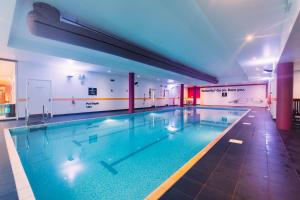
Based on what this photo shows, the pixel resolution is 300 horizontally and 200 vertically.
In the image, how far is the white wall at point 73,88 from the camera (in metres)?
6.64

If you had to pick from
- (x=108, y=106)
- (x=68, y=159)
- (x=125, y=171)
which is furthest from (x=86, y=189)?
(x=108, y=106)

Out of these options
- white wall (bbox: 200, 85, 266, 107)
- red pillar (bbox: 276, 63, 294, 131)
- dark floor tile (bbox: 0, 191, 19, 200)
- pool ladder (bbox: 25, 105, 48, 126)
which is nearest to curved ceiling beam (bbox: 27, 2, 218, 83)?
dark floor tile (bbox: 0, 191, 19, 200)

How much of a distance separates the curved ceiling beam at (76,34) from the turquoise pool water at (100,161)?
8.37ft

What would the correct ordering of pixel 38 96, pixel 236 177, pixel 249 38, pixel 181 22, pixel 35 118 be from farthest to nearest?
pixel 38 96 → pixel 35 118 → pixel 249 38 → pixel 181 22 → pixel 236 177

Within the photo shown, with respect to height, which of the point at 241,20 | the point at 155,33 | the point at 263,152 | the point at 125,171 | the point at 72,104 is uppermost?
the point at 155,33

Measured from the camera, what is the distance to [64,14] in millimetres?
3029

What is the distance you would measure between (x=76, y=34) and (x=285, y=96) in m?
6.22

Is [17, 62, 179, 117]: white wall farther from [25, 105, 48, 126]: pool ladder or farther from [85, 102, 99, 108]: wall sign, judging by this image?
[25, 105, 48, 126]: pool ladder

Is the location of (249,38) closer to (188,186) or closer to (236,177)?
(236,177)

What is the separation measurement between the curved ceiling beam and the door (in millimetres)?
5064

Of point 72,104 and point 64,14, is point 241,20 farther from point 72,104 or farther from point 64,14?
point 72,104

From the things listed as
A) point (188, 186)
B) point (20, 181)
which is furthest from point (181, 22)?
point (20, 181)

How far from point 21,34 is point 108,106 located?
22.5 feet

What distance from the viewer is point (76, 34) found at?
3.12 m
